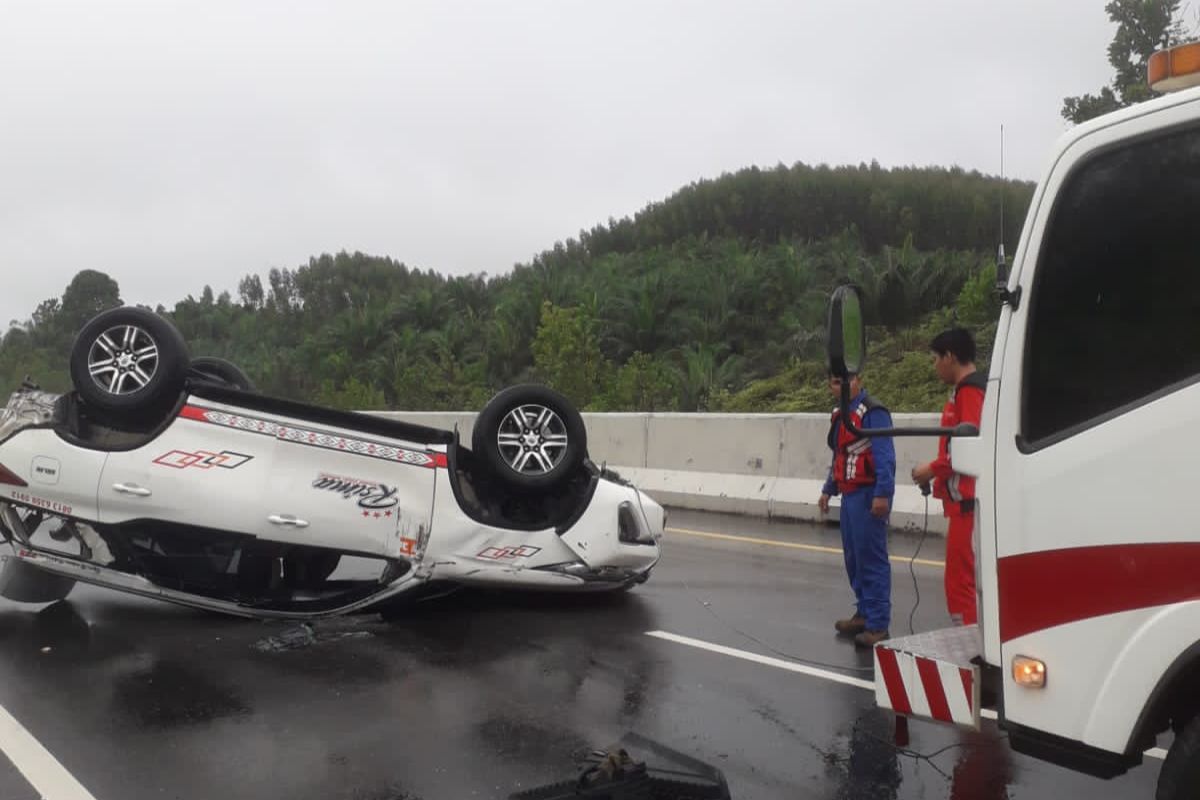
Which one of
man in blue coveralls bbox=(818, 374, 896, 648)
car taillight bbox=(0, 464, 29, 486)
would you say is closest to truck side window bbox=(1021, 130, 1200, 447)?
man in blue coveralls bbox=(818, 374, 896, 648)

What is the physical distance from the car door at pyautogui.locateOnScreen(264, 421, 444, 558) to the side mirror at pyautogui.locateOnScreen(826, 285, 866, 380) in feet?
12.2

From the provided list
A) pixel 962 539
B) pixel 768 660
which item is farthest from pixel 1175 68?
pixel 768 660

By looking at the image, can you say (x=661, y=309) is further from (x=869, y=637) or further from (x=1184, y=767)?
(x=1184, y=767)

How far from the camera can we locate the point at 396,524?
21.1 ft

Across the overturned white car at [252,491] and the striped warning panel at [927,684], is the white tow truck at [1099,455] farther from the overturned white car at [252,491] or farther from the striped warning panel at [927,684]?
the overturned white car at [252,491]

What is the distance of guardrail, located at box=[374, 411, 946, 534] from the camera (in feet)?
36.2

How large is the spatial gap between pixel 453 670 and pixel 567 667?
614 millimetres

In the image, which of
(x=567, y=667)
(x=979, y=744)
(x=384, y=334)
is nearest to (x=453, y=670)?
(x=567, y=667)

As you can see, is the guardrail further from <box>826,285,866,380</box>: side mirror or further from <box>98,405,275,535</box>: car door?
<box>826,285,866,380</box>: side mirror

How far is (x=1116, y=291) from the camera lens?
2945 millimetres

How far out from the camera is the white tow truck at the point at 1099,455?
8.97ft

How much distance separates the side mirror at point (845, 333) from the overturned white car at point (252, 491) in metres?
3.62

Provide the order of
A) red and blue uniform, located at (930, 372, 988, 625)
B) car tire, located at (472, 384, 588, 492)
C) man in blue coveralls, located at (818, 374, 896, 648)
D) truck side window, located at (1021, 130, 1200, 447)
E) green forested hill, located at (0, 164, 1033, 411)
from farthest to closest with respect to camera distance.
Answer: green forested hill, located at (0, 164, 1033, 411), car tire, located at (472, 384, 588, 492), man in blue coveralls, located at (818, 374, 896, 648), red and blue uniform, located at (930, 372, 988, 625), truck side window, located at (1021, 130, 1200, 447)

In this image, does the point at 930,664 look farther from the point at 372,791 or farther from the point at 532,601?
the point at 532,601
